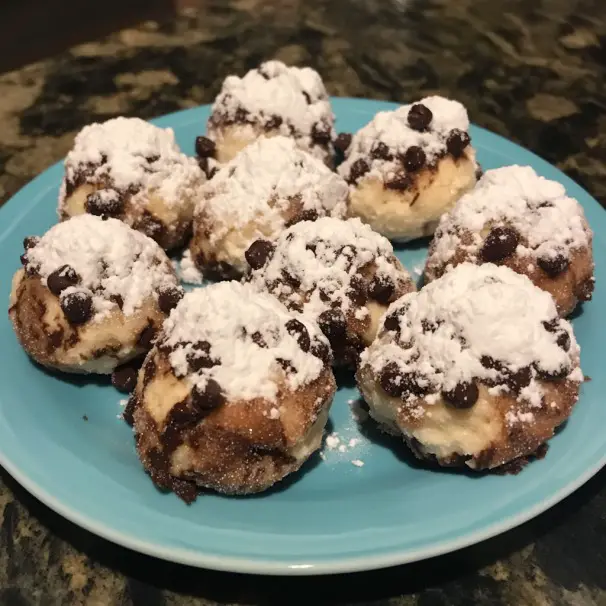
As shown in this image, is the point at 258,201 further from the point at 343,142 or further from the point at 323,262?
the point at 343,142

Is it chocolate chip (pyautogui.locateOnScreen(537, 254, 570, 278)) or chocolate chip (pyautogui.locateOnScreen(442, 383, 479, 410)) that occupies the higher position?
chocolate chip (pyautogui.locateOnScreen(537, 254, 570, 278))

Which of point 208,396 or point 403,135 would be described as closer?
point 208,396

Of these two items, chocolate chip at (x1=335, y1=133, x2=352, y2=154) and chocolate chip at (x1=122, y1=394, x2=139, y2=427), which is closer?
chocolate chip at (x1=122, y1=394, x2=139, y2=427)

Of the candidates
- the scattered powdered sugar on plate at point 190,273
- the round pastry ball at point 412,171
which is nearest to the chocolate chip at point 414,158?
the round pastry ball at point 412,171

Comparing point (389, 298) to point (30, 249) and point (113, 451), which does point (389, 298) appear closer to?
point (113, 451)

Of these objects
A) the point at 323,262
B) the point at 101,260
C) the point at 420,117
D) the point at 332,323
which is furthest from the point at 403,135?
the point at 101,260

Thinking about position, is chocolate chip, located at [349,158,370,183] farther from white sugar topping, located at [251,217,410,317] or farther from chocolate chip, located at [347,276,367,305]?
chocolate chip, located at [347,276,367,305]

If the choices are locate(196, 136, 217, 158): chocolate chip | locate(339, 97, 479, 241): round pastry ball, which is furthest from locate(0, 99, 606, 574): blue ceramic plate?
locate(196, 136, 217, 158): chocolate chip
